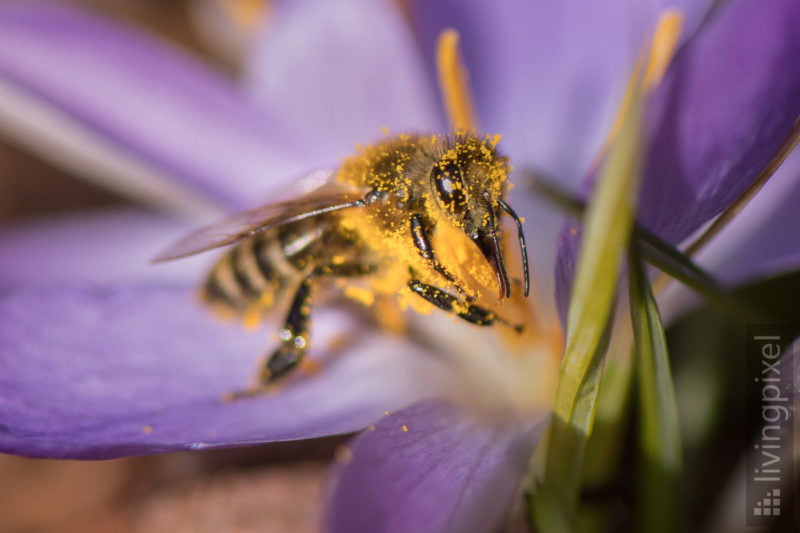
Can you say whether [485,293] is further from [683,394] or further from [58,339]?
[58,339]

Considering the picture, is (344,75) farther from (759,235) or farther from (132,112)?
(759,235)

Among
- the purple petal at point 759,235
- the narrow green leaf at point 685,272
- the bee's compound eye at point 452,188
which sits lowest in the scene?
the narrow green leaf at point 685,272

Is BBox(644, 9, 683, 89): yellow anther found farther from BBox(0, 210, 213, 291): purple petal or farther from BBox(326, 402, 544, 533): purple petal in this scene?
BBox(0, 210, 213, 291): purple petal

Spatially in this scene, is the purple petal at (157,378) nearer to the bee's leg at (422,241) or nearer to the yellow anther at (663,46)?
the bee's leg at (422,241)

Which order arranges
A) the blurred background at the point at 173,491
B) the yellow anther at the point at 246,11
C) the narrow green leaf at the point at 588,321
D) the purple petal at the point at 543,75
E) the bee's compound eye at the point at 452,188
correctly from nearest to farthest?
1. the narrow green leaf at the point at 588,321
2. the bee's compound eye at the point at 452,188
3. the blurred background at the point at 173,491
4. the purple petal at the point at 543,75
5. the yellow anther at the point at 246,11

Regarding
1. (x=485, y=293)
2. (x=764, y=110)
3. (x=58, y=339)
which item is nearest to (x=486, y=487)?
(x=485, y=293)

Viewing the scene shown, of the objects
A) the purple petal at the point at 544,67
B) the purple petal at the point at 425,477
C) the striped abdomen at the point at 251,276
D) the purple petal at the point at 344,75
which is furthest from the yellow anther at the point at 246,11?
the purple petal at the point at 425,477
